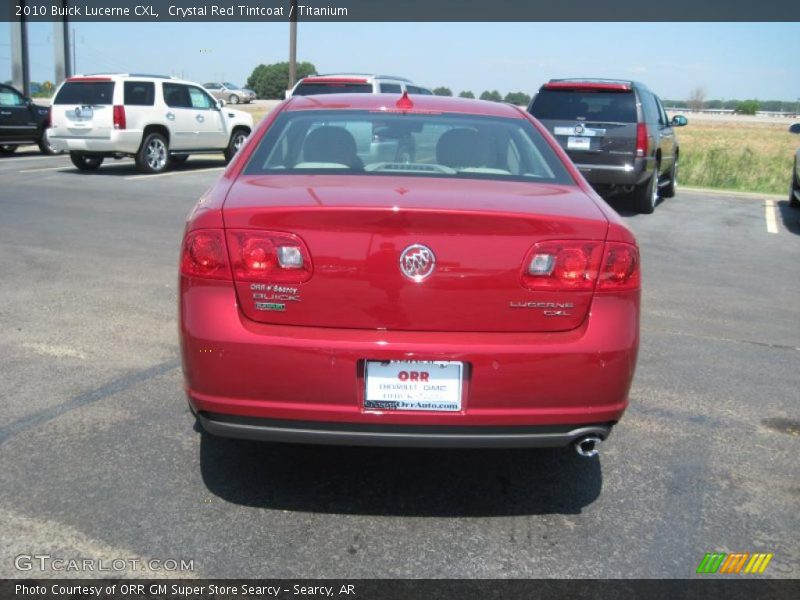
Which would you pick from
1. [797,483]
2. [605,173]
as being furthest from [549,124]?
[797,483]

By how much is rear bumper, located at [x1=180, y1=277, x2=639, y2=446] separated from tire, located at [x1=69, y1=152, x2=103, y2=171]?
14086 mm

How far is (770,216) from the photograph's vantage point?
13.0 m

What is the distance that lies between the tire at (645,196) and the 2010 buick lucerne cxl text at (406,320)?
949 centimetres

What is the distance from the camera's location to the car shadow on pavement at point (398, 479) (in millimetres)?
3383

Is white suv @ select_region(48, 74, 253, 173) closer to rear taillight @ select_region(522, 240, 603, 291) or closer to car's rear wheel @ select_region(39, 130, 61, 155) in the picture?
car's rear wheel @ select_region(39, 130, 61, 155)

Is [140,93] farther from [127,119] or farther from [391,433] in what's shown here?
[391,433]

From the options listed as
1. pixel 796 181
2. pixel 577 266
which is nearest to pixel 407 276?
pixel 577 266

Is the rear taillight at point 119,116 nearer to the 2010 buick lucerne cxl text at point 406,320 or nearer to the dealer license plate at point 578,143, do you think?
the dealer license plate at point 578,143

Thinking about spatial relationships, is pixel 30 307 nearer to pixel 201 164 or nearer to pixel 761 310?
pixel 761 310

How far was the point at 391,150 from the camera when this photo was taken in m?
3.99

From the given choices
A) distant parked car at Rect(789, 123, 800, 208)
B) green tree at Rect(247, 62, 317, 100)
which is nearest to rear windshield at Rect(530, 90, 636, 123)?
distant parked car at Rect(789, 123, 800, 208)

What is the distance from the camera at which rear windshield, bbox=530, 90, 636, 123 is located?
37.4 ft

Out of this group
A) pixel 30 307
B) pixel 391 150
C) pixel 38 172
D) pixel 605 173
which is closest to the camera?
pixel 391 150

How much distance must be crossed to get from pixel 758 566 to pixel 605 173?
29.2ft
